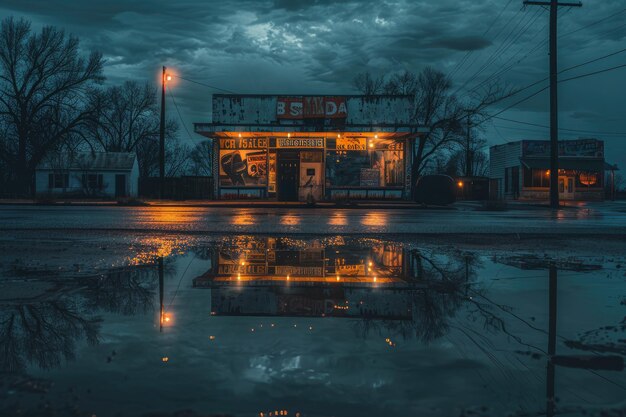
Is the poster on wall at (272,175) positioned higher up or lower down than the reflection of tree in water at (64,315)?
higher up

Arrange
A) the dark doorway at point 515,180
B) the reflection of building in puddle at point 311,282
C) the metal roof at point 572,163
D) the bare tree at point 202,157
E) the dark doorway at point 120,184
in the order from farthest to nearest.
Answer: the bare tree at point 202,157 → the dark doorway at point 515,180 → the metal roof at point 572,163 → the dark doorway at point 120,184 → the reflection of building in puddle at point 311,282

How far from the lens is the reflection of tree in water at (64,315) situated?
3475 millimetres

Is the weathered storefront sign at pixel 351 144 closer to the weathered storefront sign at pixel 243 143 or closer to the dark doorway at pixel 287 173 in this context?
the dark doorway at pixel 287 173

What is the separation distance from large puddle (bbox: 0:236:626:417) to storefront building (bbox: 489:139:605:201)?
51368mm

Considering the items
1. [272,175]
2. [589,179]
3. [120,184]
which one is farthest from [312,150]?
[589,179]

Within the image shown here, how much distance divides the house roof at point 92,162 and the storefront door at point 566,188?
41.9m

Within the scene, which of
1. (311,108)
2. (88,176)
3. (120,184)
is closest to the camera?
(311,108)

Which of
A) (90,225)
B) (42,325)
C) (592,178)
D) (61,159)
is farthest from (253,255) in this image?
(592,178)

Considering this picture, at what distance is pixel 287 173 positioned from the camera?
3638 centimetres

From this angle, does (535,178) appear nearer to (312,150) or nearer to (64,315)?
(312,150)

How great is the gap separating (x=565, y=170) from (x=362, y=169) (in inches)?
1142

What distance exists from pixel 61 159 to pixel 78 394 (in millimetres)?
50954

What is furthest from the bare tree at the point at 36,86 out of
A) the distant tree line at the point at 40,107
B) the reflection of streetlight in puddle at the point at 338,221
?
the reflection of streetlight in puddle at the point at 338,221

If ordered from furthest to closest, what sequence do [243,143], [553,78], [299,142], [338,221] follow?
[243,143] → [299,142] → [553,78] → [338,221]
